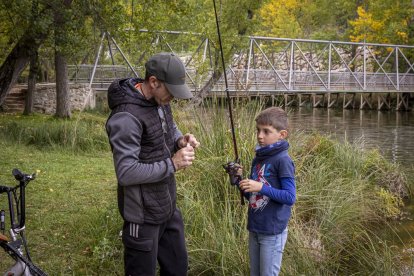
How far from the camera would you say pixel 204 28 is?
18.1 metres

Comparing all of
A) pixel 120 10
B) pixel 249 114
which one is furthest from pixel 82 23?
pixel 249 114

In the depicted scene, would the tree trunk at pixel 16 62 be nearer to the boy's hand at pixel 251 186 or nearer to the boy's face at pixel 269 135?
the boy's face at pixel 269 135

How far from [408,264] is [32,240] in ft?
10.6

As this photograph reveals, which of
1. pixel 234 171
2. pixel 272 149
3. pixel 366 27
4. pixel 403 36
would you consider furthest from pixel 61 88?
pixel 403 36

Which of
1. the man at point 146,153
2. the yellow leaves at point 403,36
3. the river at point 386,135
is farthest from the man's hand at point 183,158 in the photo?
the yellow leaves at point 403,36

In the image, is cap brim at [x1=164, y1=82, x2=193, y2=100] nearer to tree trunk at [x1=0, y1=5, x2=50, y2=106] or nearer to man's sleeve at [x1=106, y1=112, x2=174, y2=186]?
man's sleeve at [x1=106, y1=112, x2=174, y2=186]

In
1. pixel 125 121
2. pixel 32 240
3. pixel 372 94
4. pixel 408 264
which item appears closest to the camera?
pixel 125 121

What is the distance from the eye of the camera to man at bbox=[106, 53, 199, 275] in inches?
110

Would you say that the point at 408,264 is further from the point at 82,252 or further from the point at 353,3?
the point at 353,3

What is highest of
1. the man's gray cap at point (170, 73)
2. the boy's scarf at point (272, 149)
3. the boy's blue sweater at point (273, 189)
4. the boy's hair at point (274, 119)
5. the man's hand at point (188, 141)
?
the man's gray cap at point (170, 73)

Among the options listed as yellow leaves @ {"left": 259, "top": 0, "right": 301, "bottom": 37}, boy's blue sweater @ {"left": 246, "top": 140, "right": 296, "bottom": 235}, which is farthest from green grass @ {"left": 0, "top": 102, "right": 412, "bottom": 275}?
yellow leaves @ {"left": 259, "top": 0, "right": 301, "bottom": 37}

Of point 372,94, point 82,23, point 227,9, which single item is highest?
point 227,9

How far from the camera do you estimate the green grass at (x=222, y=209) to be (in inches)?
172

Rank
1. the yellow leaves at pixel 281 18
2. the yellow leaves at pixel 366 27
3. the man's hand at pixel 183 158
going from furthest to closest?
1. the yellow leaves at pixel 281 18
2. the yellow leaves at pixel 366 27
3. the man's hand at pixel 183 158
